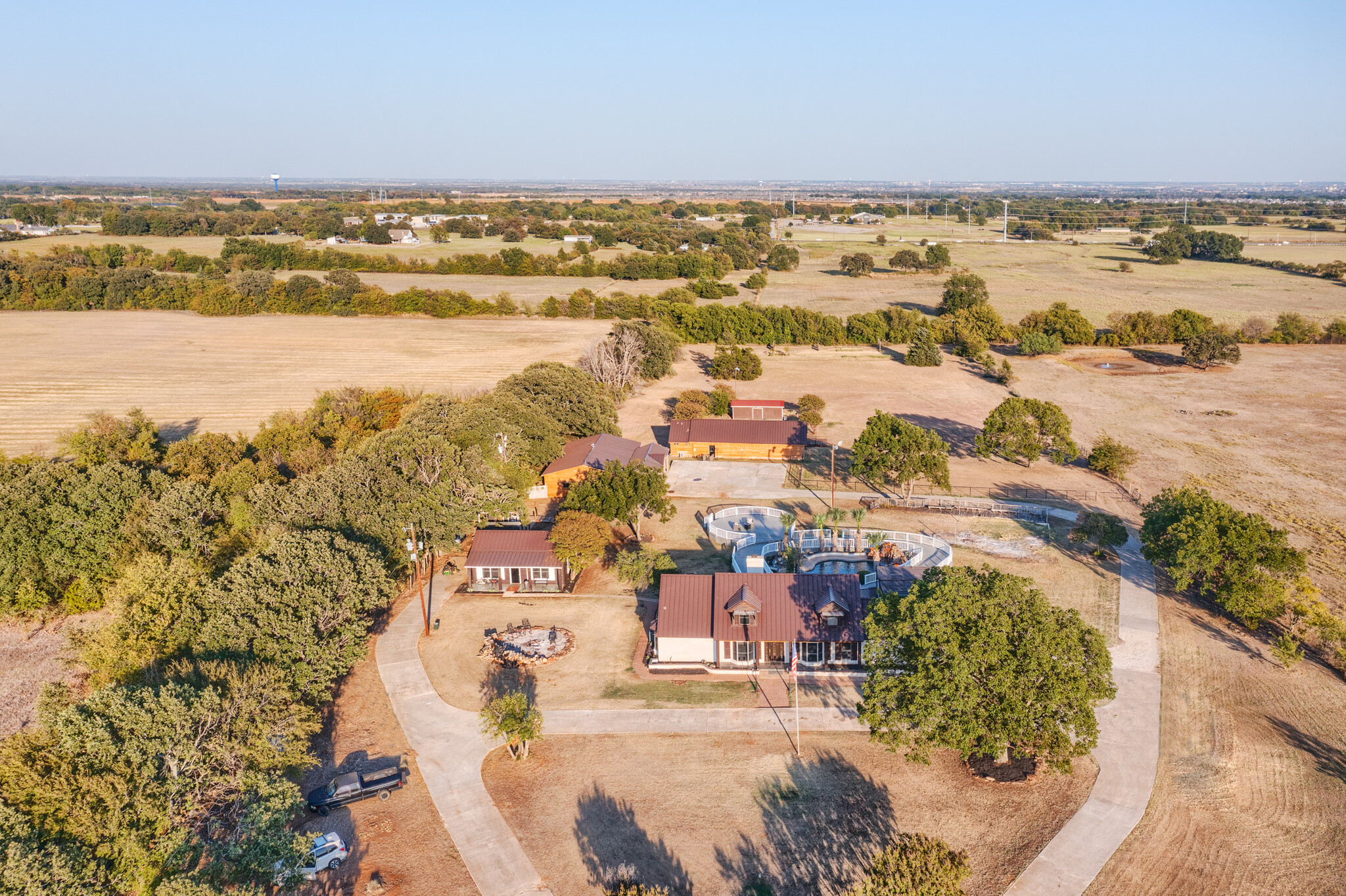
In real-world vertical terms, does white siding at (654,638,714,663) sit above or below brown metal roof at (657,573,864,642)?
below

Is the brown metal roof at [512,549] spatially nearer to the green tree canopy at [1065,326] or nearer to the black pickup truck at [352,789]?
the black pickup truck at [352,789]

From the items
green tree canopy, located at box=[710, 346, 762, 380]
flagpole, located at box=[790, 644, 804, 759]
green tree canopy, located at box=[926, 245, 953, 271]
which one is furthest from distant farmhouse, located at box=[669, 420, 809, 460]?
green tree canopy, located at box=[926, 245, 953, 271]

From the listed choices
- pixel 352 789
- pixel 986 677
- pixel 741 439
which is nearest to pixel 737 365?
pixel 741 439

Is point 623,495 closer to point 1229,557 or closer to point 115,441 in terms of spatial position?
point 1229,557

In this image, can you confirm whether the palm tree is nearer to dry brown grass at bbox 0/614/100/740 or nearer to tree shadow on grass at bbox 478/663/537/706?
tree shadow on grass at bbox 478/663/537/706

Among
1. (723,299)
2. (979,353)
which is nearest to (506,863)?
(979,353)
